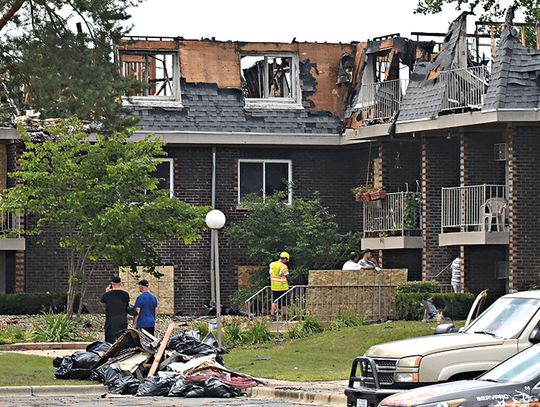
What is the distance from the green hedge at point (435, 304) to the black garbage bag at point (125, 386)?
11651 mm

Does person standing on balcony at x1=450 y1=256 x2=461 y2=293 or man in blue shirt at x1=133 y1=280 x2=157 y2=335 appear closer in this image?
man in blue shirt at x1=133 y1=280 x2=157 y2=335

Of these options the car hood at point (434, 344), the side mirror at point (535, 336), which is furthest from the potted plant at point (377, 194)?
the side mirror at point (535, 336)

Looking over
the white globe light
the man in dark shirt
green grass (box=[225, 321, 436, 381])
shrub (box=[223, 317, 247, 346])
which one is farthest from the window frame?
the man in dark shirt

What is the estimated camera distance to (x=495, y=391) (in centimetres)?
1376

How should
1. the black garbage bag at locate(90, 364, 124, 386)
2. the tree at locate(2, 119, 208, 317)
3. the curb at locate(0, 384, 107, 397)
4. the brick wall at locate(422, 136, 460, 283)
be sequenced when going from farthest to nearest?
the brick wall at locate(422, 136, 460, 283) < the tree at locate(2, 119, 208, 317) < the black garbage bag at locate(90, 364, 124, 386) < the curb at locate(0, 384, 107, 397)

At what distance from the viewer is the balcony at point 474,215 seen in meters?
37.1

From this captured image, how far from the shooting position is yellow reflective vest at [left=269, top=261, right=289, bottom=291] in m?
37.0

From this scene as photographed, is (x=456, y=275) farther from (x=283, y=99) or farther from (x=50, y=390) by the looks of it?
(x=50, y=390)

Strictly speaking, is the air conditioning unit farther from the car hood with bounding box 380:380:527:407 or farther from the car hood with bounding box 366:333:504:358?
the car hood with bounding box 380:380:527:407

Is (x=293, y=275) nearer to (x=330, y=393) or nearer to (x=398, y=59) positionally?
(x=398, y=59)

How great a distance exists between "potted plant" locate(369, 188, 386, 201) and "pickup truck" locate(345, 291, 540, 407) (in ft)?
75.4

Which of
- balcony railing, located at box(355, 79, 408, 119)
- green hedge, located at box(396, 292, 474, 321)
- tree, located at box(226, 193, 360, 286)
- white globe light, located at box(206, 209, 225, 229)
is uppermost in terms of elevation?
balcony railing, located at box(355, 79, 408, 119)

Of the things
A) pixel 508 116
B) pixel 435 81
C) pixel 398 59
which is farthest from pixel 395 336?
pixel 398 59

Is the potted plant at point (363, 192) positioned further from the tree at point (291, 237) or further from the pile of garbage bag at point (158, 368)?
the pile of garbage bag at point (158, 368)
